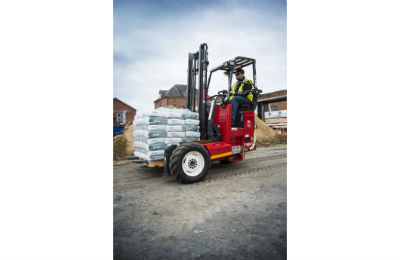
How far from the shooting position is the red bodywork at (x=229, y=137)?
4455 millimetres

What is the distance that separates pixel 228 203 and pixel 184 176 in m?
1.19

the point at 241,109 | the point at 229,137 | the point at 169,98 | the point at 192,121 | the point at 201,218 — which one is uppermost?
the point at 169,98

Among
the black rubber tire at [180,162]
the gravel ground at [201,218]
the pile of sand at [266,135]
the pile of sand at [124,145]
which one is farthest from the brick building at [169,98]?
the pile of sand at [266,135]

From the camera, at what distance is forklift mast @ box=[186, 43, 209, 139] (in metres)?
4.67

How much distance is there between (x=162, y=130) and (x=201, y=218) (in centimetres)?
216

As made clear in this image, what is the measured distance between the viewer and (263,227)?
200 cm

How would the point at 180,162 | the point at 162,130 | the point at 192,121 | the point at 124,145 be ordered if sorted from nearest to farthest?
1. the point at 180,162
2. the point at 162,130
3. the point at 192,121
4. the point at 124,145

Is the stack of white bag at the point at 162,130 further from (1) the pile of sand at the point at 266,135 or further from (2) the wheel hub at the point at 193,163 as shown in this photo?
(1) the pile of sand at the point at 266,135

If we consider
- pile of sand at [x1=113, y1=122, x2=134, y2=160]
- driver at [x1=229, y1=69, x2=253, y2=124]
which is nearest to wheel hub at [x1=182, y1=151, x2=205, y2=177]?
driver at [x1=229, y1=69, x2=253, y2=124]

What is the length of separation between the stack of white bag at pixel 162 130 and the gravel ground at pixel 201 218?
1.95 ft

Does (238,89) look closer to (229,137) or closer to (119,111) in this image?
(229,137)

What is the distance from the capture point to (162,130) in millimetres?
4129

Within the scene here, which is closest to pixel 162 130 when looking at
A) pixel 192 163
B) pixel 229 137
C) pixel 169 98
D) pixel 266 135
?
pixel 192 163
